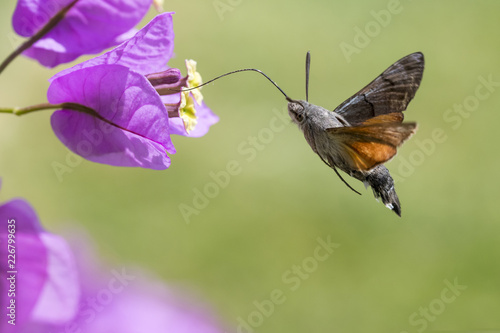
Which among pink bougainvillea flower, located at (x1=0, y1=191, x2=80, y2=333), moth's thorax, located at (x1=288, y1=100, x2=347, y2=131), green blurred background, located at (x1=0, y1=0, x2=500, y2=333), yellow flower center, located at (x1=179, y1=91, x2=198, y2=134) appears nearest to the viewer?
pink bougainvillea flower, located at (x1=0, y1=191, x2=80, y2=333)

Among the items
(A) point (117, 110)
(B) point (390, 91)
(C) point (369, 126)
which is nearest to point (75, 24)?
(A) point (117, 110)

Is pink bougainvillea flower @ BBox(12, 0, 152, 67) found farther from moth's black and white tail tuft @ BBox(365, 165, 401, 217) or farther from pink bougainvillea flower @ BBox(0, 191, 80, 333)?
moth's black and white tail tuft @ BBox(365, 165, 401, 217)

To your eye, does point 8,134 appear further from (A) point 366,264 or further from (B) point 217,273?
(A) point 366,264

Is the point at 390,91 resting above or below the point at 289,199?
above

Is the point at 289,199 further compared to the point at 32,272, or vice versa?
the point at 289,199

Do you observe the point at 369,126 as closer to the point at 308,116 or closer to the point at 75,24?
the point at 308,116

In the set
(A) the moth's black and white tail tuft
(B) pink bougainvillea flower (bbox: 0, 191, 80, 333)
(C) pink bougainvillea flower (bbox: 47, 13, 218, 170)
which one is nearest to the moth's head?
(A) the moth's black and white tail tuft

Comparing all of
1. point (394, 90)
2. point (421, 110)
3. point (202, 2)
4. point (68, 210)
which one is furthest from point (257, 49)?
point (394, 90)
